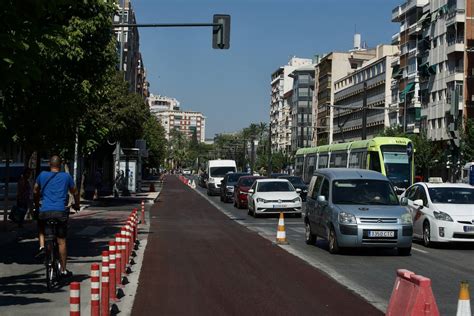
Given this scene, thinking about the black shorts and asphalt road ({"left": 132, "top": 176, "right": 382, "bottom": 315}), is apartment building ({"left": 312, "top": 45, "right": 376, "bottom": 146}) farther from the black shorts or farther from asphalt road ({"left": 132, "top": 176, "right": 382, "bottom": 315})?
the black shorts

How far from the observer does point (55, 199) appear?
11.0m

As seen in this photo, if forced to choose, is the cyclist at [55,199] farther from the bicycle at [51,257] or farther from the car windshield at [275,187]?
the car windshield at [275,187]

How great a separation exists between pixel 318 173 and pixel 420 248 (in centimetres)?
304

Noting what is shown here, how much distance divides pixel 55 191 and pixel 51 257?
100 cm

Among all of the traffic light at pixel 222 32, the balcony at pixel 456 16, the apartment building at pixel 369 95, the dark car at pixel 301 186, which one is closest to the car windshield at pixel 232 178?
the dark car at pixel 301 186

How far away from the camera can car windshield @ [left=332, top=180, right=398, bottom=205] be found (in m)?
16.9

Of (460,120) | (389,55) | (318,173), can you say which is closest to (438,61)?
(460,120)

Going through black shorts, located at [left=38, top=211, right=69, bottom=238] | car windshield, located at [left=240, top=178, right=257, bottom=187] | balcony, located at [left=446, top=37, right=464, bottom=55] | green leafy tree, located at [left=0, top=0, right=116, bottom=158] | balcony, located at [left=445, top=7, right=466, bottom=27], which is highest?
balcony, located at [left=445, top=7, right=466, bottom=27]

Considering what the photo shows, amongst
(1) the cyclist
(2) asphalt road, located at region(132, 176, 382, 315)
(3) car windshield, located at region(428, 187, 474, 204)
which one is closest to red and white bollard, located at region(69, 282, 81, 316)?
(2) asphalt road, located at region(132, 176, 382, 315)

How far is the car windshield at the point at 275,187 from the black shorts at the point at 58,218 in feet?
67.3

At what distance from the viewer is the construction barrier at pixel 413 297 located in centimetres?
670

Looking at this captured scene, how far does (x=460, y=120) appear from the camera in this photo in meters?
69.4

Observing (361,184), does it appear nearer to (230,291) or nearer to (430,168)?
(230,291)

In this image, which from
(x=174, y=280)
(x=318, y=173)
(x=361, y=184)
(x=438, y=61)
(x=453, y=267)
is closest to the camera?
(x=174, y=280)
